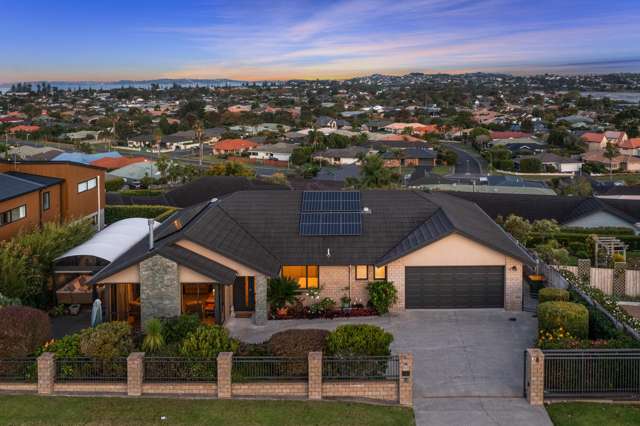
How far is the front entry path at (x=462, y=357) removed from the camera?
56.6ft

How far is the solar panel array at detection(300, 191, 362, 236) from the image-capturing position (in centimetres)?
2848

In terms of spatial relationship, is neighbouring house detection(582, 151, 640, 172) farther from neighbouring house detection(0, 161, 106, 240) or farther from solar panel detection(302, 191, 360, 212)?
neighbouring house detection(0, 161, 106, 240)

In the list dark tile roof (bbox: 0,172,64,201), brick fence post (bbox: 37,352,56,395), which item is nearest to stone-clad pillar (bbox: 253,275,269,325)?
brick fence post (bbox: 37,352,56,395)

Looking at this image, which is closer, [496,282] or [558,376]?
[558,376]

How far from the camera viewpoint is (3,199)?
99.3ft

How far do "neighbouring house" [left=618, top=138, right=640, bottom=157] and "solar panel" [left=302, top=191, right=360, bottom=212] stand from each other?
118273 mm

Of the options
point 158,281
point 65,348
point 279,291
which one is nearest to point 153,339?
Result: point 65,348

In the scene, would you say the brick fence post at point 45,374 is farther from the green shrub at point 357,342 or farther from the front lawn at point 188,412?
the green shrub at point 357,342

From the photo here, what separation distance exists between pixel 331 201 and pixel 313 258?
438 cm

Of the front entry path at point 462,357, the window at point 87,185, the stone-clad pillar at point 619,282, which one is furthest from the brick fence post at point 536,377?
the window at point 87,185

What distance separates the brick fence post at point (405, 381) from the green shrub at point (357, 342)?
4.66ft

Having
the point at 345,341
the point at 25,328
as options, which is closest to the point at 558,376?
the point at 345,341

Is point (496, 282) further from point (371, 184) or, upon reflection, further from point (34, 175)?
point (371, 184)

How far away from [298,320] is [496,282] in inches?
318
